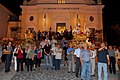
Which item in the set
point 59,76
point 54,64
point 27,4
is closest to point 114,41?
point 27,4

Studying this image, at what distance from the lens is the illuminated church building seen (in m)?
34.2

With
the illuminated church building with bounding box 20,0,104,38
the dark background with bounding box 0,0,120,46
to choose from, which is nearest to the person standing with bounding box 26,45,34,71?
the illuminated church building with bounding box 20,0,104,38

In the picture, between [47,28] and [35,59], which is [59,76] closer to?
[35,59]

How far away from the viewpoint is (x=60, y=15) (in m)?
34.6

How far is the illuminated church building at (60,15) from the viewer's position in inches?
1347

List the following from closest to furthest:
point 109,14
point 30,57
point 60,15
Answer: point 30,57, point 60,15, point 109,14

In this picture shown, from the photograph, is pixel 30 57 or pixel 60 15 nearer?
pixel 30 57

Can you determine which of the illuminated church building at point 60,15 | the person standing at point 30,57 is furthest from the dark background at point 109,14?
the person standing at point 30,57

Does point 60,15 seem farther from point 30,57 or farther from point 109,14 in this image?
point 30,57

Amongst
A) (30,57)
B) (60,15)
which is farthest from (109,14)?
(30,57)

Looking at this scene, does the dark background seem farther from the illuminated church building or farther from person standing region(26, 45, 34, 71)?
person standing region(26, 45, 34, 71)

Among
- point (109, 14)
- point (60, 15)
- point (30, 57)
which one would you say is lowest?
point (30, 57)

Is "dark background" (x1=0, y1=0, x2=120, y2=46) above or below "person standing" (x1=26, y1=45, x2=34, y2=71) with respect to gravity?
above

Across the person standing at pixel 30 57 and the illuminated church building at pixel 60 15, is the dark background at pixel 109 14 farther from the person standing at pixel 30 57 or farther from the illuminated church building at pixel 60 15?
the person standing at pixel 30 57
